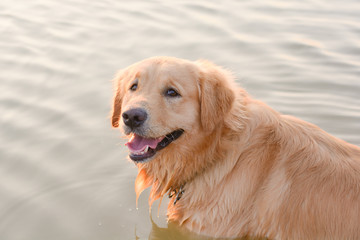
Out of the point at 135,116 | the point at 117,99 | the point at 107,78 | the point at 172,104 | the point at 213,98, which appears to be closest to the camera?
the point at 135,116

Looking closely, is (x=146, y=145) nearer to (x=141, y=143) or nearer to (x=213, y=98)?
(x=141, y=143)

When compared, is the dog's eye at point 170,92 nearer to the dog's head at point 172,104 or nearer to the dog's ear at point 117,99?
the dog's head at point 172,104

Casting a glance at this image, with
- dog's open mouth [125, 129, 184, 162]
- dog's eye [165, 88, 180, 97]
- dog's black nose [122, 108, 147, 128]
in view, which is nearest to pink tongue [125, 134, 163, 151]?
dog's open mouth [125, 129, 184, 162]

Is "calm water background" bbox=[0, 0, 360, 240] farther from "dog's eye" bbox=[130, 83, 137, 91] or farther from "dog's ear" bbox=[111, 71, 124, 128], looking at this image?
"dog's eye" bbox=[130, 83, 137, 91]

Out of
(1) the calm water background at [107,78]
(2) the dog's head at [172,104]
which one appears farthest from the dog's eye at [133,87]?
(1) the calm water background at [107,78]

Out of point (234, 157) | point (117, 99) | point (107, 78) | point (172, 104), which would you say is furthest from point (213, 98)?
point (107, 78)

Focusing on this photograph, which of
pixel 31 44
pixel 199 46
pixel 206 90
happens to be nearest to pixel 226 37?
pixel 199 46

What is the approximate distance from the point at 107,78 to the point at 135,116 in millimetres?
3549

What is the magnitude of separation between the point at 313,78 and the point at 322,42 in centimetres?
141

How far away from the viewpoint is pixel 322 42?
30.2ft

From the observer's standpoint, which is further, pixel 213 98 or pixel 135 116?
pixel 213 98

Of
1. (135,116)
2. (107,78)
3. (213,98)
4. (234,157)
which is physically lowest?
(107,78)

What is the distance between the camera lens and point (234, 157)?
15.6 feet

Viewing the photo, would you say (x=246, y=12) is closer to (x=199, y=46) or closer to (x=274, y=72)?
(x=199, y=46)
